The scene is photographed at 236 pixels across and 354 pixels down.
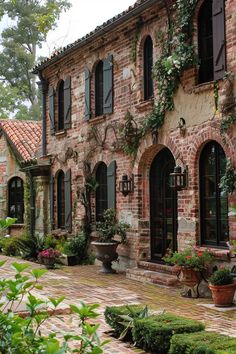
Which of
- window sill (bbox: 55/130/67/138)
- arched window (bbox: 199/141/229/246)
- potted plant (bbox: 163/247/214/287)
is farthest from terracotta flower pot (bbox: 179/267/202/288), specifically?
window sill (bbox: 55/130/67/138)

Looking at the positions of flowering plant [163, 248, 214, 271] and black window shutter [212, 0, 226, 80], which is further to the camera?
black window shutter [212, 0, 226, 80]

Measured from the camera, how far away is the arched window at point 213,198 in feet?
30.3

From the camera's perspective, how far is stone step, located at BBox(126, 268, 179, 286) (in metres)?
10.0

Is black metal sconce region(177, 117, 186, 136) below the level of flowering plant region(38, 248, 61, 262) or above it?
above

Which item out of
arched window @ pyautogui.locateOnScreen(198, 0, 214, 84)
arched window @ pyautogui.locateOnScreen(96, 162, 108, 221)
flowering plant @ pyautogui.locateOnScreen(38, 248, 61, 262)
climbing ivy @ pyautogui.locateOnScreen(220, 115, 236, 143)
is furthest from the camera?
arched window @ pyautogui.locateOnScreen(96, 162, 108, 221)

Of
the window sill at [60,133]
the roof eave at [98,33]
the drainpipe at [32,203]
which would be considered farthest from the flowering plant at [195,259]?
the drainpipe at [32,203]

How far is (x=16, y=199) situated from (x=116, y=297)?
10.8 metres

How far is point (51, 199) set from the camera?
16.2 meters

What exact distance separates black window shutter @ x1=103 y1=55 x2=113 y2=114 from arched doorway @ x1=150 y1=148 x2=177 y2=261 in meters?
2.22

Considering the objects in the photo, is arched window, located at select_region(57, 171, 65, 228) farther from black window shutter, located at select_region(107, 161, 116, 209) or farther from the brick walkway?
black window shutter, located at select_region(107, 161, 116, 209)

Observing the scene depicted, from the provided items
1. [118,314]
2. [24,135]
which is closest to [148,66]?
[118,314]

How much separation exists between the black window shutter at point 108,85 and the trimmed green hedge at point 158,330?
7.59 m

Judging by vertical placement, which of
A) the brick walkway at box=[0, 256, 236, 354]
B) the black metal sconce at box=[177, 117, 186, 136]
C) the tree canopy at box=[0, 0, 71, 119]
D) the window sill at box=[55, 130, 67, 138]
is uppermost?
the tree canopy at box=[0, 0, 71, 119]

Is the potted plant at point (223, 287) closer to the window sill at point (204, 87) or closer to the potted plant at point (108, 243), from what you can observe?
the window sill at point (204, 87)
